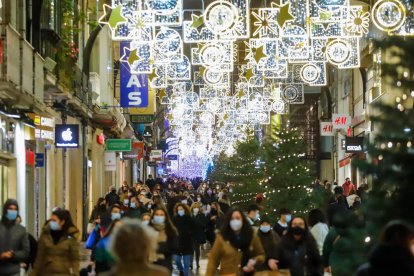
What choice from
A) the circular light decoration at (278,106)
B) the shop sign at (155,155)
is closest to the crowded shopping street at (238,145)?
the circular light decoration at (278,106)

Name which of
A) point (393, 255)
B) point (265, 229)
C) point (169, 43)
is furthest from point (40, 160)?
point (393, 255)

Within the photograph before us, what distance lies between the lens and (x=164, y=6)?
70.7ft

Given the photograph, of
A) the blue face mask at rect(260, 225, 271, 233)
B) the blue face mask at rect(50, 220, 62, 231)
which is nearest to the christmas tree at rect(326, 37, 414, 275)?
the blue face mask at rect(50, 220, 62, 231)

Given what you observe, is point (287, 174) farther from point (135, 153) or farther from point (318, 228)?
point (135, 153)

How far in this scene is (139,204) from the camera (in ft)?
82.3

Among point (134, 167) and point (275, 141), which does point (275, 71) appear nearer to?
point (275, 141)

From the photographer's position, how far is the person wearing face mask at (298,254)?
12.3m

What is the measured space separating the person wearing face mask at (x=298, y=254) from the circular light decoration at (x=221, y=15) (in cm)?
961

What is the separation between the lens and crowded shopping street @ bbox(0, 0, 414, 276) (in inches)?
314

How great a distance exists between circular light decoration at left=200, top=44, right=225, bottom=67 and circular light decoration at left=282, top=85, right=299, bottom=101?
20297 millimetres

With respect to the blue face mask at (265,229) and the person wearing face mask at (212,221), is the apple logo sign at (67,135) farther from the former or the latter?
the blue face mask at (265,229)

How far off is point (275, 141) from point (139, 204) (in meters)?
3.70

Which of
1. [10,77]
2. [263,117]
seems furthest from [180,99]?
[10,77]

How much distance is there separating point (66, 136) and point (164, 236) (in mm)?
13737
